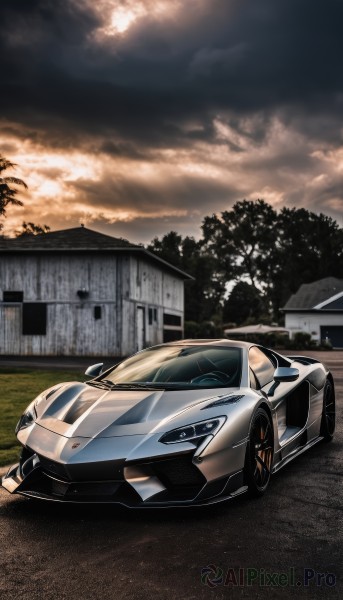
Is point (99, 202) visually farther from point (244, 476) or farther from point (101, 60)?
point (244, 476)

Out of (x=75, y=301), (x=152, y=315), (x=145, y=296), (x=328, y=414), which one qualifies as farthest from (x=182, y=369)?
(x=152, y=315)

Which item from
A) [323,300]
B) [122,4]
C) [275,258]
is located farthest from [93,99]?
[275,258]

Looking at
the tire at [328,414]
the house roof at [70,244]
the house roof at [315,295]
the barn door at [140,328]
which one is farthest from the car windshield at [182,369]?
the house roof at [315,295]

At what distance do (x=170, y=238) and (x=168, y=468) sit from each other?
9009cm

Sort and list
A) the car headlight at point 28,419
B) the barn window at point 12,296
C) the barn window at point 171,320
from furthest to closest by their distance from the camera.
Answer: the barn window at point 171,320
the barn window at point 12,296
the car headlight at point 28,419

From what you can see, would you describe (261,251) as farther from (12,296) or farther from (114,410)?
(114,410)

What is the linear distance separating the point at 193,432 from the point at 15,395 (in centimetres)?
831

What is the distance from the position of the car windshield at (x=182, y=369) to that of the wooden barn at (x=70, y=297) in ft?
75.5

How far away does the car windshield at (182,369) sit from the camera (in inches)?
210

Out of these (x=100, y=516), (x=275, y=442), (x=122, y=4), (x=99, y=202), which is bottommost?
(x=100, y=516)

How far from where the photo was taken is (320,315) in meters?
55.0

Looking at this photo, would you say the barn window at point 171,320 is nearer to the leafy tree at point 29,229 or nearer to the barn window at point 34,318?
the barn window at point 34,318

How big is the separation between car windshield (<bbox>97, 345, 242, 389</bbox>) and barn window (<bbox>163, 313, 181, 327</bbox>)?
101 feet

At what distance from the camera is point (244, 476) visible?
471cm
